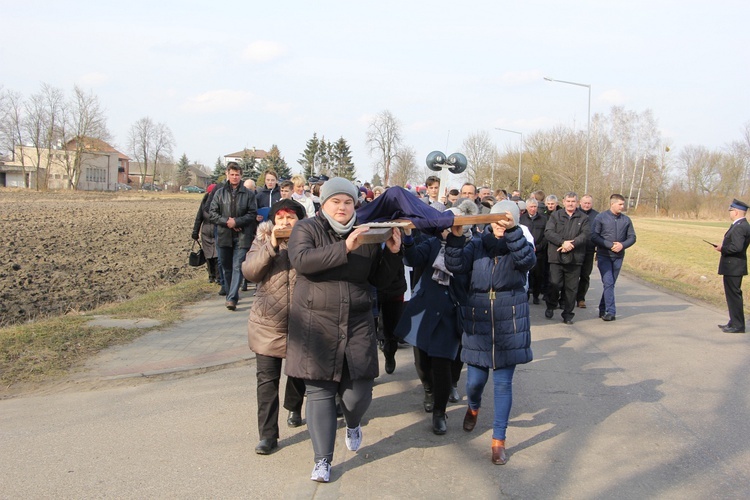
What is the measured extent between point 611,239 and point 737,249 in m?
1.90

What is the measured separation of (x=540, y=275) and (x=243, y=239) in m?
5.66

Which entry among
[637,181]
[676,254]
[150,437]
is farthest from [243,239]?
[637,181]

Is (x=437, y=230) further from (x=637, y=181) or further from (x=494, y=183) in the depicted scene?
(x=637, y=181)

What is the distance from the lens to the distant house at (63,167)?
275ft

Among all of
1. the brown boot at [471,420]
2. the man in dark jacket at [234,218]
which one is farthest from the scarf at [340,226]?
the man in dark jacket at [234,218]

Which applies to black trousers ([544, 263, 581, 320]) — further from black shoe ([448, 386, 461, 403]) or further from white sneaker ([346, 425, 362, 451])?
white sneaker ([346, 425, 362, 451])

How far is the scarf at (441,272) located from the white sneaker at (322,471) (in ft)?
5.79

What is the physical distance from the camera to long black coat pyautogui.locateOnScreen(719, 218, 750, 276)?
9.37 metres

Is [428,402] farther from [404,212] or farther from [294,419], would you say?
[404,212]

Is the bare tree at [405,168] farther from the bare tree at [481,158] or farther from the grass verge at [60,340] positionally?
the grass verge at [60,340]

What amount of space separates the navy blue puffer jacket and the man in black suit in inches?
245

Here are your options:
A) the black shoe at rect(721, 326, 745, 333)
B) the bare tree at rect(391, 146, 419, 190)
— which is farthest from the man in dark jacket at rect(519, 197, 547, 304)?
the bare tree at rect(391, 146, 419, 190)

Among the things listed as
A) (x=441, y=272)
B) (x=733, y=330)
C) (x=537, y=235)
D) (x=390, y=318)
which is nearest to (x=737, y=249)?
(x=733, y=330)

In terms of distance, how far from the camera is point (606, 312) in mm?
10352
